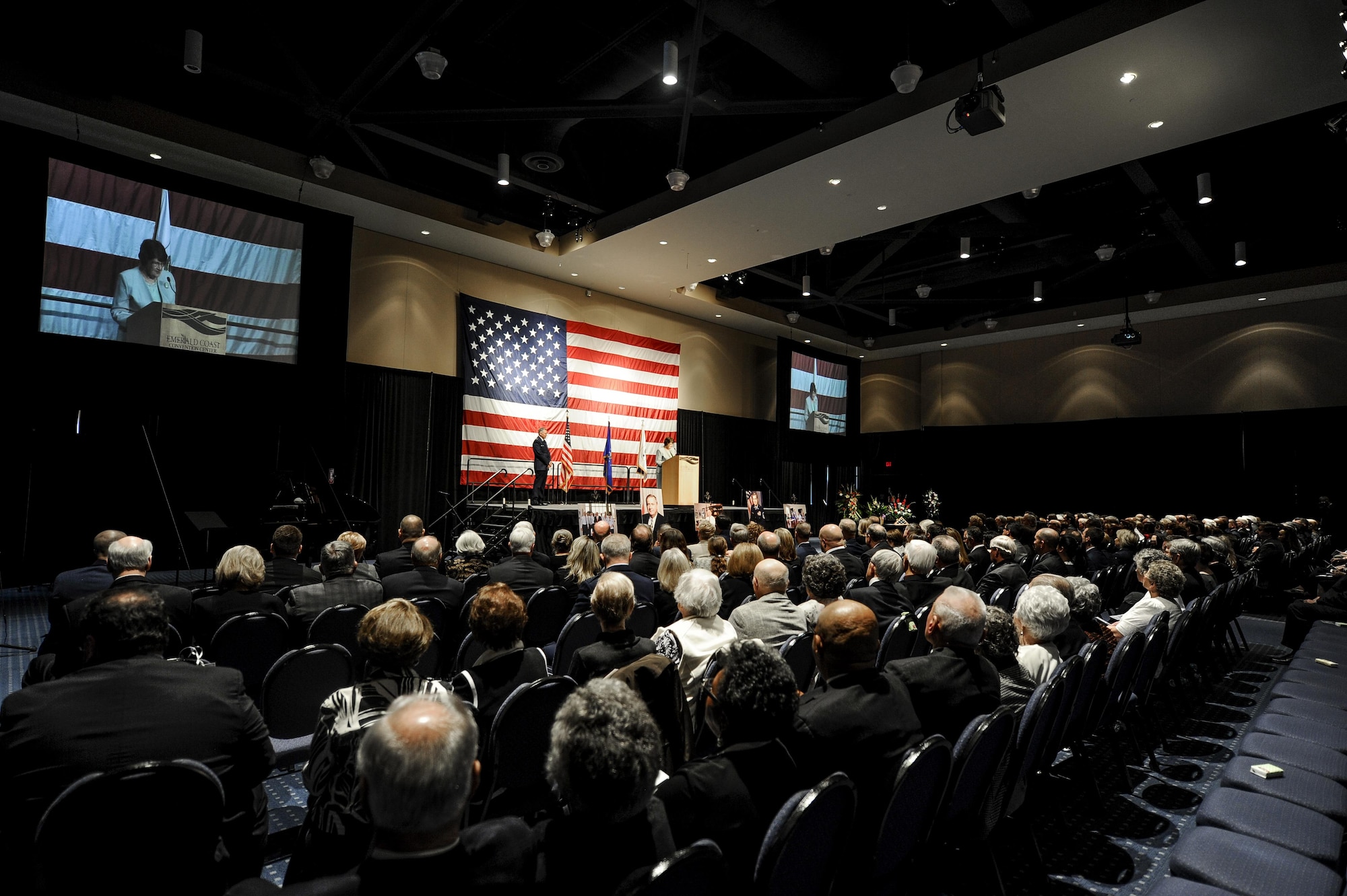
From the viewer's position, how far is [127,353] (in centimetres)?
736

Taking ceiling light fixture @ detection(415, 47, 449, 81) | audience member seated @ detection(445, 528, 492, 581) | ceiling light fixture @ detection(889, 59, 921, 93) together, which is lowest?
audience member seated @ detection(445, 528, 492, 581)

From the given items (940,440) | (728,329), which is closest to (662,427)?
(728,329)

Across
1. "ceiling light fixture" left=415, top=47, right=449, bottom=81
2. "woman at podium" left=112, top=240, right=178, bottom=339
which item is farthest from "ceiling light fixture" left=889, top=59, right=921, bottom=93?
"woman at podium" left=112, top=240, right=178, bottom=339

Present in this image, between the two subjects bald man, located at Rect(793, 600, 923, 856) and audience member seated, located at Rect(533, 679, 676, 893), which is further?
bald man, located at Rect(793, 600, 923, 856)

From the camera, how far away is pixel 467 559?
6.15 meters

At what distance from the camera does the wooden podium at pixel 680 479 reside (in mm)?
13922

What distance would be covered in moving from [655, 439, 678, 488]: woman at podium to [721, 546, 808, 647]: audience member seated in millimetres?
10123

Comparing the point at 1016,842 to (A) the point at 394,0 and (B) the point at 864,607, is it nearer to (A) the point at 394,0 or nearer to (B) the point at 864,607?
(B) the point at 864,607

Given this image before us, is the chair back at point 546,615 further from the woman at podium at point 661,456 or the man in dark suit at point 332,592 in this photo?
the woman at podium at point 661,456

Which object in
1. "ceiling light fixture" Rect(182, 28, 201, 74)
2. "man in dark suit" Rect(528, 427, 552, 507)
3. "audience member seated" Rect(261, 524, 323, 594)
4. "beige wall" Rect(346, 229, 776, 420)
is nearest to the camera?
"audience member seated" Rect(261, 524, 323, 594)

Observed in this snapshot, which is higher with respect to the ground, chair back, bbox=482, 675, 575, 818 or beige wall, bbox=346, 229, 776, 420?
beige wall, bbox=346, 229, 776, 420

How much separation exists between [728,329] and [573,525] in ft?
24.6

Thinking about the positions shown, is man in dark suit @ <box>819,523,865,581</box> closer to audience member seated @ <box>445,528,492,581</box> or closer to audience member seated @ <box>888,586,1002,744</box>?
audience member seated @ <box>888,586,1002,744</box>

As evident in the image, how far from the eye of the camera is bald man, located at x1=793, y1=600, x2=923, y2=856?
188 centimetres
